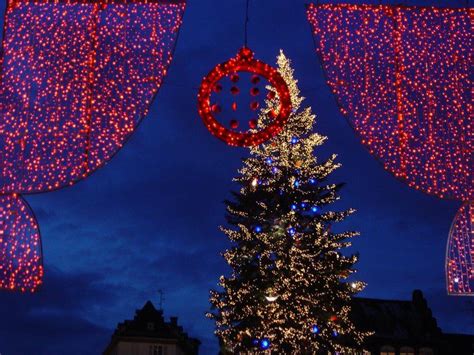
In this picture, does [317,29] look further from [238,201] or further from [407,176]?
[238,201]

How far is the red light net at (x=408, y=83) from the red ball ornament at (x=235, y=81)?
33.6 inches

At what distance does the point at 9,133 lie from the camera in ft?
31.6

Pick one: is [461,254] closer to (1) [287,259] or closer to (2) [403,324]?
(1) [287,259]

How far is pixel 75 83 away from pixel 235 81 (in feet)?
7.23

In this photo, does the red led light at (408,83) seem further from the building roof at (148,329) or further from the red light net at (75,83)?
the building roof at (148,329)

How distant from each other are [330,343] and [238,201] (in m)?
5.17

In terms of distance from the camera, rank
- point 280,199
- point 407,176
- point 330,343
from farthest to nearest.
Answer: point 280,199 < point 330,343 < point 407,176

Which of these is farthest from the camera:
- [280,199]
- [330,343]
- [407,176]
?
[280,199]

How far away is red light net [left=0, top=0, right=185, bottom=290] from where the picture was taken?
9469mm

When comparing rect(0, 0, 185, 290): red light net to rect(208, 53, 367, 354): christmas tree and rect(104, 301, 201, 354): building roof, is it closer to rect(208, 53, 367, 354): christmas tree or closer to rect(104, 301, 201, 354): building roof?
rect(208, 53, 367, 354): christmas tree

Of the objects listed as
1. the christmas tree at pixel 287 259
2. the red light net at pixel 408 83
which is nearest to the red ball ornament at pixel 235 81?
the red light net at pixel 408 83

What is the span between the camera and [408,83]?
9680 mm

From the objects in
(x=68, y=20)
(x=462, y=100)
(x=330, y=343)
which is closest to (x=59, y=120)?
(x=68, y=20)

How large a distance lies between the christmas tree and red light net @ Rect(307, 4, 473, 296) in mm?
10820
